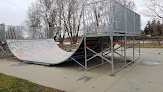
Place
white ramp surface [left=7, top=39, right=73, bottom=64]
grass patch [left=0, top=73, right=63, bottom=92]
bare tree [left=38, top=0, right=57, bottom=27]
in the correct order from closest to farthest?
grass patch [left=0, top=73, right=63, bottom=92], white ramp surface [left=7, top=39, right=73, bottom=64], bare tree [left=38, top=0, right=57, bottom=27]

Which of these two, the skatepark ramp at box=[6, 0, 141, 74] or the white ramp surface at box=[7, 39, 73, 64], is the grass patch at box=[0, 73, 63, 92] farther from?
the white ramp surface at box=[7, 39, 73, 64]

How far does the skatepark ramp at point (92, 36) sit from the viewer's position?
604 cm

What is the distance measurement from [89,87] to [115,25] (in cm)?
315

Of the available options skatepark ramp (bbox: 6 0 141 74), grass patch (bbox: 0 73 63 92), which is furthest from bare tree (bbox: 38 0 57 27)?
grass patch (bbox: 0 73 63 92)

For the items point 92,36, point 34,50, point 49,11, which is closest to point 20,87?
point 92,36

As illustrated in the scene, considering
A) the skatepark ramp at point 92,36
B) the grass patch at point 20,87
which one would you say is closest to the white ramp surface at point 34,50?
the skatepark ramp at point 92,36

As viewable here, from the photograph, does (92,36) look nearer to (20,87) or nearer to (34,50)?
(20,87)

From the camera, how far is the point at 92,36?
6.26m

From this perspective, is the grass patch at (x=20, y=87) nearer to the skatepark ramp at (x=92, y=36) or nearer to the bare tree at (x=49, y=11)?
the skatepark ramp at (x=92, y=36)

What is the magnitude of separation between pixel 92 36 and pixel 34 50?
6.85m

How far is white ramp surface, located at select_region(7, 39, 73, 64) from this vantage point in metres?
9.72

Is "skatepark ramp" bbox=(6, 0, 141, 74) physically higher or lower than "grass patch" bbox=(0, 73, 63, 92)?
higher

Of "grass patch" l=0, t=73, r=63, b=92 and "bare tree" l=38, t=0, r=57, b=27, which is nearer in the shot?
"grass patch" l=0, t=73, r=63, b=92

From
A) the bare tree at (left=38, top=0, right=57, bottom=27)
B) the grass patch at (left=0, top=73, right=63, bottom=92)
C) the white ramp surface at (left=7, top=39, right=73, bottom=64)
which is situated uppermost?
the bare tree at (left=38, top=0, right=57, bottom=27)
